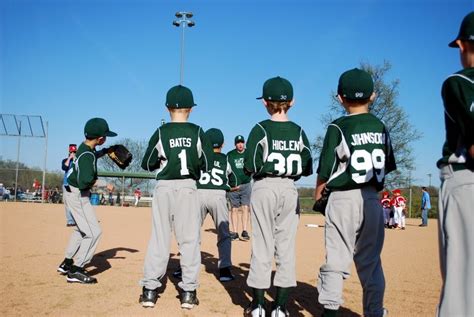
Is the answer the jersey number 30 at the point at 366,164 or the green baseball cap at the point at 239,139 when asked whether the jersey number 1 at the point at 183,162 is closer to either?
the jersey number 30 at the point at 366,164

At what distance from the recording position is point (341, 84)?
4254mm

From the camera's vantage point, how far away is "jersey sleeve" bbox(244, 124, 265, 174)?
4.81 meters

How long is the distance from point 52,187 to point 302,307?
38824mm

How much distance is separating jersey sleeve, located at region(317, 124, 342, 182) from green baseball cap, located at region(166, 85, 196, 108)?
1.98m

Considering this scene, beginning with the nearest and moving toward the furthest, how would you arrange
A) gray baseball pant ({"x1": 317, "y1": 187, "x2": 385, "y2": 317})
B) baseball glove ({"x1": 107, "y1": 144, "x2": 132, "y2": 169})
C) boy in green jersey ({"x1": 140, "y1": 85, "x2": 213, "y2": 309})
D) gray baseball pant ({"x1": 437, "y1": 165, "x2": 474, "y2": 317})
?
1. gray baseball pant ({"x1": 437, "y1": 165, "x2": 474, "y2": 317})
2. gray baseball pant ({"x1": 317, "y1": 187, "x2": 385, "y2": 317})
3. boy in green jersey ({"x1": 140, "y1": 85, "x2": 213, "y2": 309})
4. baseball glove ({"x1": 107, "y1": 144, "x2": 132, "y2": 169})

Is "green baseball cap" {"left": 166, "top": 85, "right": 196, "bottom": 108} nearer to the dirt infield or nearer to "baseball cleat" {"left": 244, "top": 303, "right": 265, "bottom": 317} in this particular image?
the dirt infield

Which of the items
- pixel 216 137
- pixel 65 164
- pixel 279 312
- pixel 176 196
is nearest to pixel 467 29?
pixel 279 312

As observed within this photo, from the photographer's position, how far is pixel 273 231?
4828mm

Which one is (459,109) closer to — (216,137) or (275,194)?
(275,194)

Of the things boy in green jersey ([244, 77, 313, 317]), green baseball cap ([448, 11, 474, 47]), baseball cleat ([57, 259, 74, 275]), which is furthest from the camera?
baseball cleat ([57, 259, 74, 275])

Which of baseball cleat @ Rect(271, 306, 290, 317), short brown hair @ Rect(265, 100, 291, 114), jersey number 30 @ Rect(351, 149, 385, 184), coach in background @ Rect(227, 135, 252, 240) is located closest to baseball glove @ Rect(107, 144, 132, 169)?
short brown hair @ Rect(265, 100, 291, 114)

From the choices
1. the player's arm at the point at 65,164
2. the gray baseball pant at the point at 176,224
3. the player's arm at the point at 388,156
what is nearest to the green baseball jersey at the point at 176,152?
the gray baseball pant at the point at 176,224

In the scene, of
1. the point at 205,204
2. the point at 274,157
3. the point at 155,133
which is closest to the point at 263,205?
the point at 274,157

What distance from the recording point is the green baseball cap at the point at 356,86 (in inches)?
164
